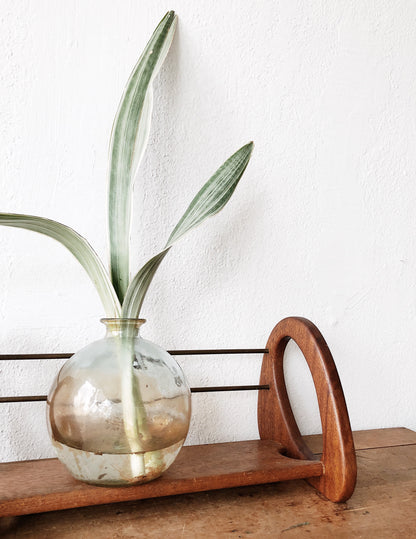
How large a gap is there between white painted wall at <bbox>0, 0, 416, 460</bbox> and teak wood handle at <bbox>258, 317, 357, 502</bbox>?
0.16ft

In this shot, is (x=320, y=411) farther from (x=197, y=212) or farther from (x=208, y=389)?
(x=197, y=212)

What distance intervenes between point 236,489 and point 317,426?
24 cm

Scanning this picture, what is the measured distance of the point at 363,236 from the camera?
81cm

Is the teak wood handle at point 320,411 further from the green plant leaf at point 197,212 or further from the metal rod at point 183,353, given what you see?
the green plant leaf at point 197,212

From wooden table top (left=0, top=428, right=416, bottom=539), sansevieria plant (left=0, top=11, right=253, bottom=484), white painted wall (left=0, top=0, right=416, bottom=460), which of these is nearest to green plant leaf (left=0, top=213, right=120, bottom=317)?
sansevieria plant (left=0, top=11, right=253, bottom=484)

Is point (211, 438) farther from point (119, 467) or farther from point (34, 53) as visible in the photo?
point (34, 53)

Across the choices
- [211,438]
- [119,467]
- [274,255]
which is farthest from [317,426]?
[119,467]

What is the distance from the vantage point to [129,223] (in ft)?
1.84

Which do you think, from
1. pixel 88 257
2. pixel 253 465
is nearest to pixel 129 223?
pixel 88 257

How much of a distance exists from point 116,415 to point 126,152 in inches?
13.1

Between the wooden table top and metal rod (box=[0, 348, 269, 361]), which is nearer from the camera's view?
the wooden table top

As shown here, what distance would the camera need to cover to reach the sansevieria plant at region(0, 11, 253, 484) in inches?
18.2

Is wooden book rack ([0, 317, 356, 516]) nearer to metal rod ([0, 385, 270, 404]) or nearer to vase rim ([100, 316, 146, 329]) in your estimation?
metal rod ([0, 385, 270, 404])

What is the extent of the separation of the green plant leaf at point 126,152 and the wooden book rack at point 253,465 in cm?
16
